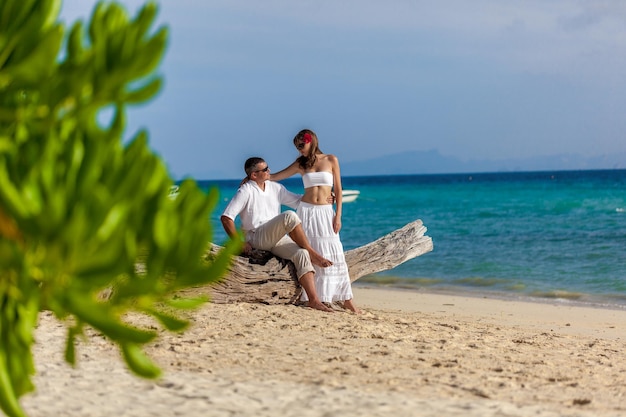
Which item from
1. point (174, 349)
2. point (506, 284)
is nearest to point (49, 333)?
point (174, 349)

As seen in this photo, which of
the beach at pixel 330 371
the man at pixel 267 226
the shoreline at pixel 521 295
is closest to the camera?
the beach at pixel 330 371

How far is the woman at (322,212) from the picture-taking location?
326 inches

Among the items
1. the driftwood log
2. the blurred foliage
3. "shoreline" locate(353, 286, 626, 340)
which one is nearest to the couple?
the driftwood log

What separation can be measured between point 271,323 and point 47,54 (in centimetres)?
473

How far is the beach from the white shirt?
85 cm

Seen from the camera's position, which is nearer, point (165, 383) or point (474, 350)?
point (165, 383)

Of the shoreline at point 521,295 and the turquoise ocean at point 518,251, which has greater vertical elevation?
the turquoise ocean at point 518,251

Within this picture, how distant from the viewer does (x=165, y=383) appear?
16.9 feet

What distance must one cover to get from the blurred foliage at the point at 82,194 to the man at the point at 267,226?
16.8 ft

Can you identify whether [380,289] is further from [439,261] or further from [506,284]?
[439,261]

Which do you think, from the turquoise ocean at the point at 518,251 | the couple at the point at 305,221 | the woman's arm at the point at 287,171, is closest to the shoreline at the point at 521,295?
the turquoise ocean at the point at 518,251

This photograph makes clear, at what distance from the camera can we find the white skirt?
8430mm

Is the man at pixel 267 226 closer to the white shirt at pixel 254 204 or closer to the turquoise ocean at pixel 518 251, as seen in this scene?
the white shirt at pixel 254 204

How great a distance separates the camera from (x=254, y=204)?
8391 millimetres
